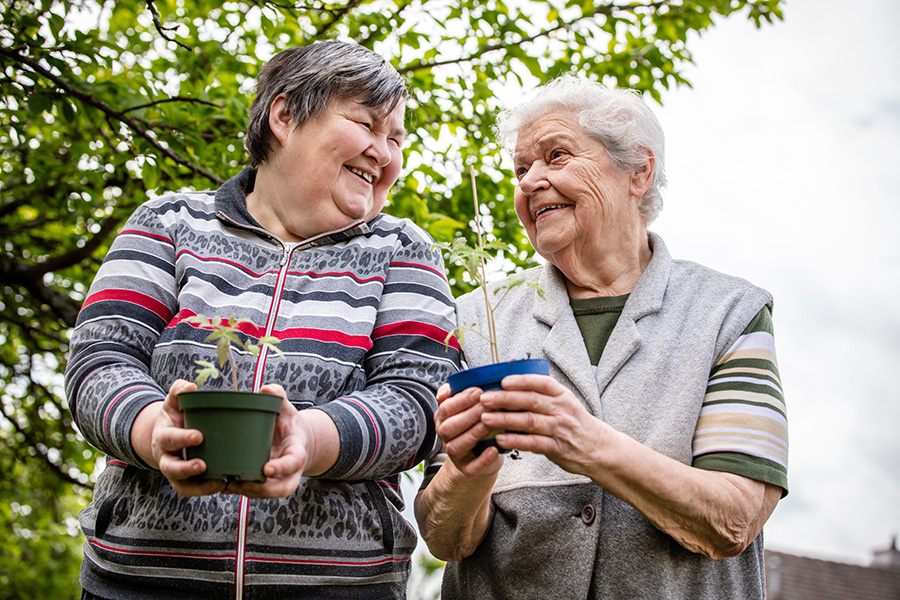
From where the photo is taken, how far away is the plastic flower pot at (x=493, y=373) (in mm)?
1323

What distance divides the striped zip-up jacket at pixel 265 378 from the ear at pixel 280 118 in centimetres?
20

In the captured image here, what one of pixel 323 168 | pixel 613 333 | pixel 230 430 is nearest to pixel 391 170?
pixel 323 168

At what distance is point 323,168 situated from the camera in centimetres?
176

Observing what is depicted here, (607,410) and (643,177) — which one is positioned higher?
(643,177)

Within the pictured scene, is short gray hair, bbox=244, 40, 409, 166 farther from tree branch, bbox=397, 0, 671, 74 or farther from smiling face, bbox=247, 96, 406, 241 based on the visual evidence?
tree branch, bbox=397, 0, 671, 74

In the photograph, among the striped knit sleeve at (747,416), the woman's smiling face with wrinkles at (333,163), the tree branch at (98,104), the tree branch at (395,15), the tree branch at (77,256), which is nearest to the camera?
the striped knit sleeve at (747,416)

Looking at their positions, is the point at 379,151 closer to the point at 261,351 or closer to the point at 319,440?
the point at 261,351

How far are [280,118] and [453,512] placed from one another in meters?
1.06

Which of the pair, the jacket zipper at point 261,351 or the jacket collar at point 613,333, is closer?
the jacket zipper at point 261,351

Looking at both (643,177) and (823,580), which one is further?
(823,580)

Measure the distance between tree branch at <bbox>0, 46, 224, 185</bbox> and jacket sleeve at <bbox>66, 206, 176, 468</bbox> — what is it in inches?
41.6

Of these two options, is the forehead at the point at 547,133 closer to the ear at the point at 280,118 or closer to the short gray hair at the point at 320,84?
the short gray hair at the point at 320,84

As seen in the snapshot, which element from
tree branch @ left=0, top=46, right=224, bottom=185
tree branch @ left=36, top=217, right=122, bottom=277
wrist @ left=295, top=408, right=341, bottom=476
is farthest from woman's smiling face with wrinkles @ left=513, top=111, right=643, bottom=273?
tree branch @ left=36, top=217, right=122, bottom=277

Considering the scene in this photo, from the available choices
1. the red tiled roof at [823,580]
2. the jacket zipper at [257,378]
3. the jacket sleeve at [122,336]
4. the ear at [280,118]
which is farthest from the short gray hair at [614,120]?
the red tiled roof at [823,580]
